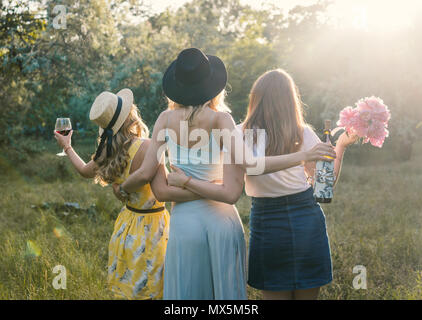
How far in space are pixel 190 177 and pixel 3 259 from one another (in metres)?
3.90

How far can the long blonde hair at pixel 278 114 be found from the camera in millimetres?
2768

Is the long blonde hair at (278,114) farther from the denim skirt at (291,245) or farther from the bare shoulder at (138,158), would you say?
the bare shoulder at (138,158)

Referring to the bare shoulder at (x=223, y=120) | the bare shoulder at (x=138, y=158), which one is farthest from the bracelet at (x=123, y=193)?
the bare shoulder at (x=223, y=120)

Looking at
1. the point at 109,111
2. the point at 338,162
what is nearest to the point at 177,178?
the point at 109,111

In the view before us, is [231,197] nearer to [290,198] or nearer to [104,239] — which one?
[290,198]

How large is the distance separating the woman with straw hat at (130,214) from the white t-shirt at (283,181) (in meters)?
0.82

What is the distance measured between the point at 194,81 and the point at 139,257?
4.44ft

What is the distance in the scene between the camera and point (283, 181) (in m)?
2.80

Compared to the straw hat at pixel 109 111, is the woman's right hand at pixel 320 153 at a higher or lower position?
lower

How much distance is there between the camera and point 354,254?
18.3ft

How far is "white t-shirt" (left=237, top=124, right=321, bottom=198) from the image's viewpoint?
2803 mm

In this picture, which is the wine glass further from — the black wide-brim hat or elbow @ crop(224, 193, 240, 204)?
elbow @ crop(224, 193, 240, 204)
